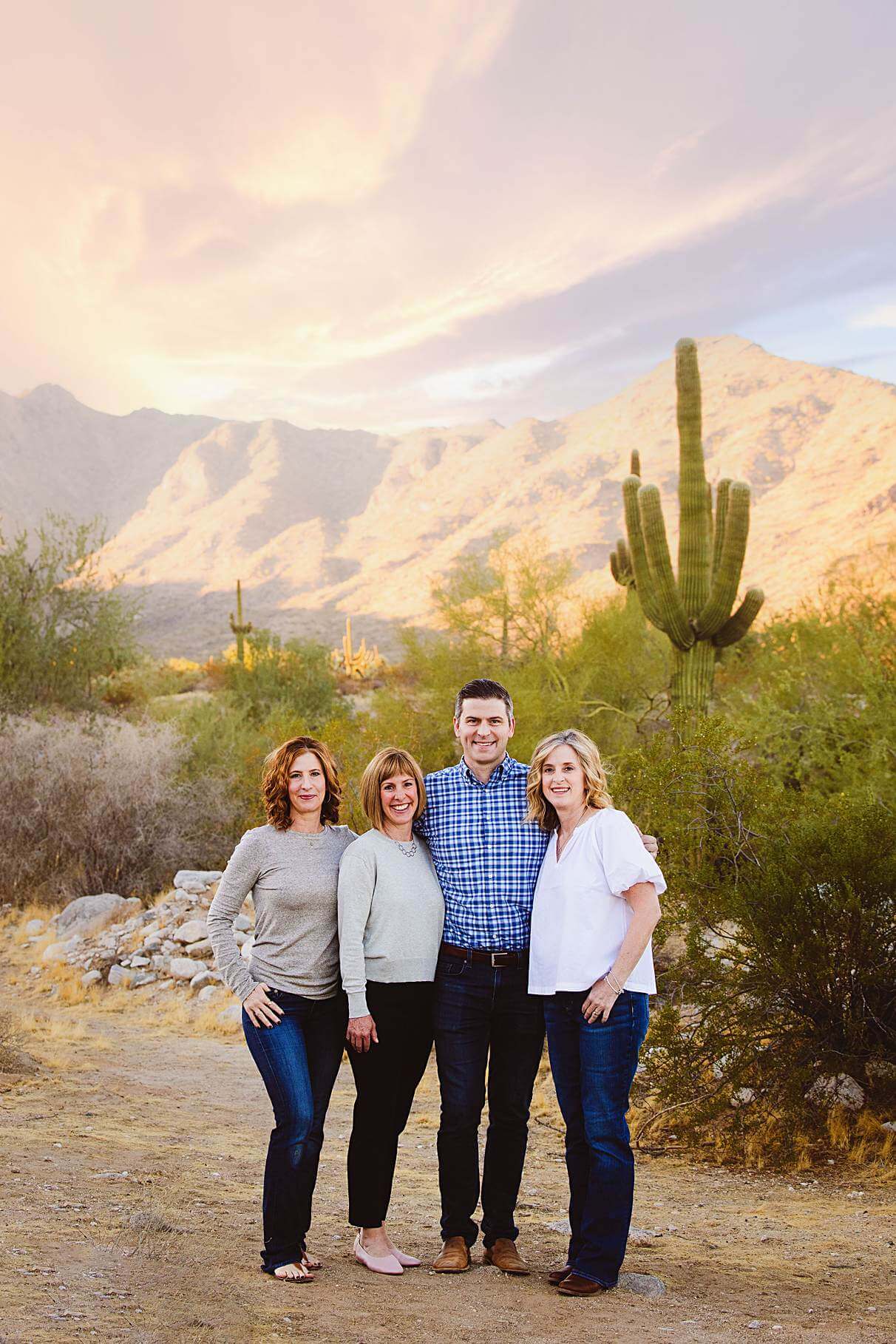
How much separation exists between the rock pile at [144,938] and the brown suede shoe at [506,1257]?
22.1ft

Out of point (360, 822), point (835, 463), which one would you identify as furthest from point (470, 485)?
point (360, 822)

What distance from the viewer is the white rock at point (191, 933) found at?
11.1 metres

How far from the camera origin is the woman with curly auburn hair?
12.0 feet

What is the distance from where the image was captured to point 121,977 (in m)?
10.7

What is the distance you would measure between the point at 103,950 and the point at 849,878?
25.9ft

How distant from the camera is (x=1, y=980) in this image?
35.1 ft

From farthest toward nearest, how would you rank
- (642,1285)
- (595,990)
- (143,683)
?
1. (143,683)
2. (642,1285)
3. (595,990)

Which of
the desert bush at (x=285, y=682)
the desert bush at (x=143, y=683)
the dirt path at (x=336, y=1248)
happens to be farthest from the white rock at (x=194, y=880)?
the desert bush at (x=285, y=682)

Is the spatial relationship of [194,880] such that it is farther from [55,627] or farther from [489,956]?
[489,956]

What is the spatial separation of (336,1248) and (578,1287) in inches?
42.0

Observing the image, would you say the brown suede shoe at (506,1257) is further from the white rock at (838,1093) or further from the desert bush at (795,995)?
the white rock at (838,1093)

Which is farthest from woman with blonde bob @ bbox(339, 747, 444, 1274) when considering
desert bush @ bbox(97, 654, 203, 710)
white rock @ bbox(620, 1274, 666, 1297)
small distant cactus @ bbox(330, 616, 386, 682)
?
small distant cactus @ bbox(330, 616, 386, 682)

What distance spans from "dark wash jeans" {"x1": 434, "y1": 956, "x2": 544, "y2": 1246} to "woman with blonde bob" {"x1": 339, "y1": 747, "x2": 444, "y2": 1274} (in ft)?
0.36

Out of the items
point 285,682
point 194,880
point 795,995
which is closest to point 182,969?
point 194,880
